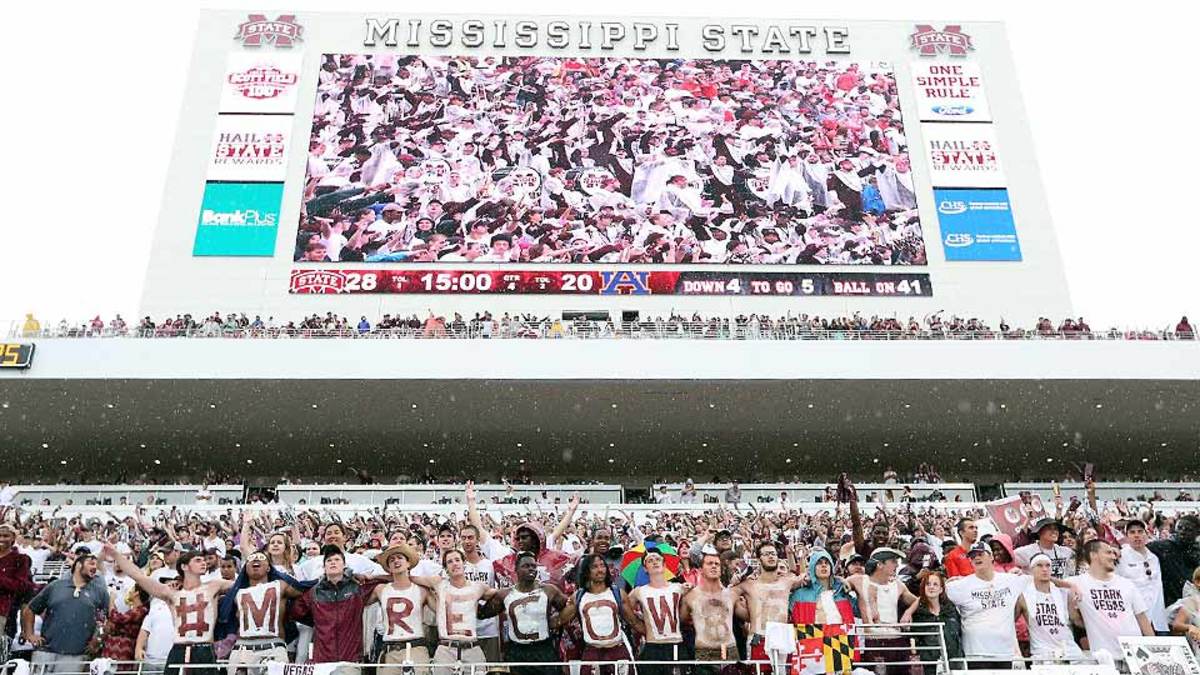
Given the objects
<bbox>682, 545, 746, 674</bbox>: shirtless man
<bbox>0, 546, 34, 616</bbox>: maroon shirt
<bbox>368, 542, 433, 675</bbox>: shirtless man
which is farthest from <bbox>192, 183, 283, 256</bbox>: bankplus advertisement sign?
<bbox>682, 545, 746, 674</bbox>: shirtless man

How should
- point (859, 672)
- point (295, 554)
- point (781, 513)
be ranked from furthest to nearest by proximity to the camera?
point (781, 513)
point (295, 554)
point (859, 672)

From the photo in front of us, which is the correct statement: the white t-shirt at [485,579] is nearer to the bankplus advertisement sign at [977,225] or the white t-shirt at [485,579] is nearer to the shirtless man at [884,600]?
the shirtless man at [884,600]

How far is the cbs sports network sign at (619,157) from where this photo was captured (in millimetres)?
32500

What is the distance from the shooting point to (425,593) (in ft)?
27.8

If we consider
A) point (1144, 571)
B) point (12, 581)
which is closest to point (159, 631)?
point (12, 581)

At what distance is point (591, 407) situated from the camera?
2892 centimetres

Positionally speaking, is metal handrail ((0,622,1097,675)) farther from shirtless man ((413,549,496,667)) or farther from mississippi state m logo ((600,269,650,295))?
mississippi state m logo ((600,269,650,295))

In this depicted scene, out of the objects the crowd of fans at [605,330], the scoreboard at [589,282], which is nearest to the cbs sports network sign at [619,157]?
the scoreboard at [589,282]

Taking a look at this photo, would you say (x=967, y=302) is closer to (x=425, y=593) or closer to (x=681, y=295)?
(x=681, y=295)

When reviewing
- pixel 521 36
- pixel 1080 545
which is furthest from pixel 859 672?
pixel 521 36

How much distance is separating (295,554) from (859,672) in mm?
4987

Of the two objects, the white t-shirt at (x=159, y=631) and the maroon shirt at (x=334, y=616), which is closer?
the maroon shirt at (x=334, y=616)

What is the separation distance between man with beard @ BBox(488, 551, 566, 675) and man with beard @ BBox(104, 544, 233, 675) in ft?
6.97

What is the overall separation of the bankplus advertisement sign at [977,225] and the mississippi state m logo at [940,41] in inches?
235
